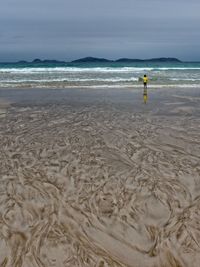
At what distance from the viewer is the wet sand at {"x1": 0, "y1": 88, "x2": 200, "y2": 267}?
189 inches

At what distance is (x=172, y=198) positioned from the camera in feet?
21.2

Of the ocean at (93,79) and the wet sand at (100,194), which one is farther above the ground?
the wet sand at (100,194)

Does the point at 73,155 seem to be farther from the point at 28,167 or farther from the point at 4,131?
the point at 4,131

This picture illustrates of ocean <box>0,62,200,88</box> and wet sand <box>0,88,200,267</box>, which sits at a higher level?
wet sand <box>0,88,200,267</box>

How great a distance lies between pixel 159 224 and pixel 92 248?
1.26m

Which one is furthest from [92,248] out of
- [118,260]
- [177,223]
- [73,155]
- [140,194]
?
[73,155]

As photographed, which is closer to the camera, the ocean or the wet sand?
the wet sand

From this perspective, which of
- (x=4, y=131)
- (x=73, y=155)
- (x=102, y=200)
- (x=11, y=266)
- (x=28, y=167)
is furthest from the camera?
(x=4, y=131)

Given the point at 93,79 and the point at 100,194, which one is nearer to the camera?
the point at 100,194

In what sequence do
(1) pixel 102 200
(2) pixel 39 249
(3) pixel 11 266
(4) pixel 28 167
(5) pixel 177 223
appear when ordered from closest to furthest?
(3) pixel 11 266 < (2) pixel 39 249 < (5) pixel 177 223 < (1) pixel 102 200 < (4) pixel 28 167

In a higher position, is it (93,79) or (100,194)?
(100,194)

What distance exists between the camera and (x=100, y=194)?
6.67 metres

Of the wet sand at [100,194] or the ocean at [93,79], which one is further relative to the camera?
the ocean at [93,79]

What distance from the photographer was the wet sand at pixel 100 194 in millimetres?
4801
